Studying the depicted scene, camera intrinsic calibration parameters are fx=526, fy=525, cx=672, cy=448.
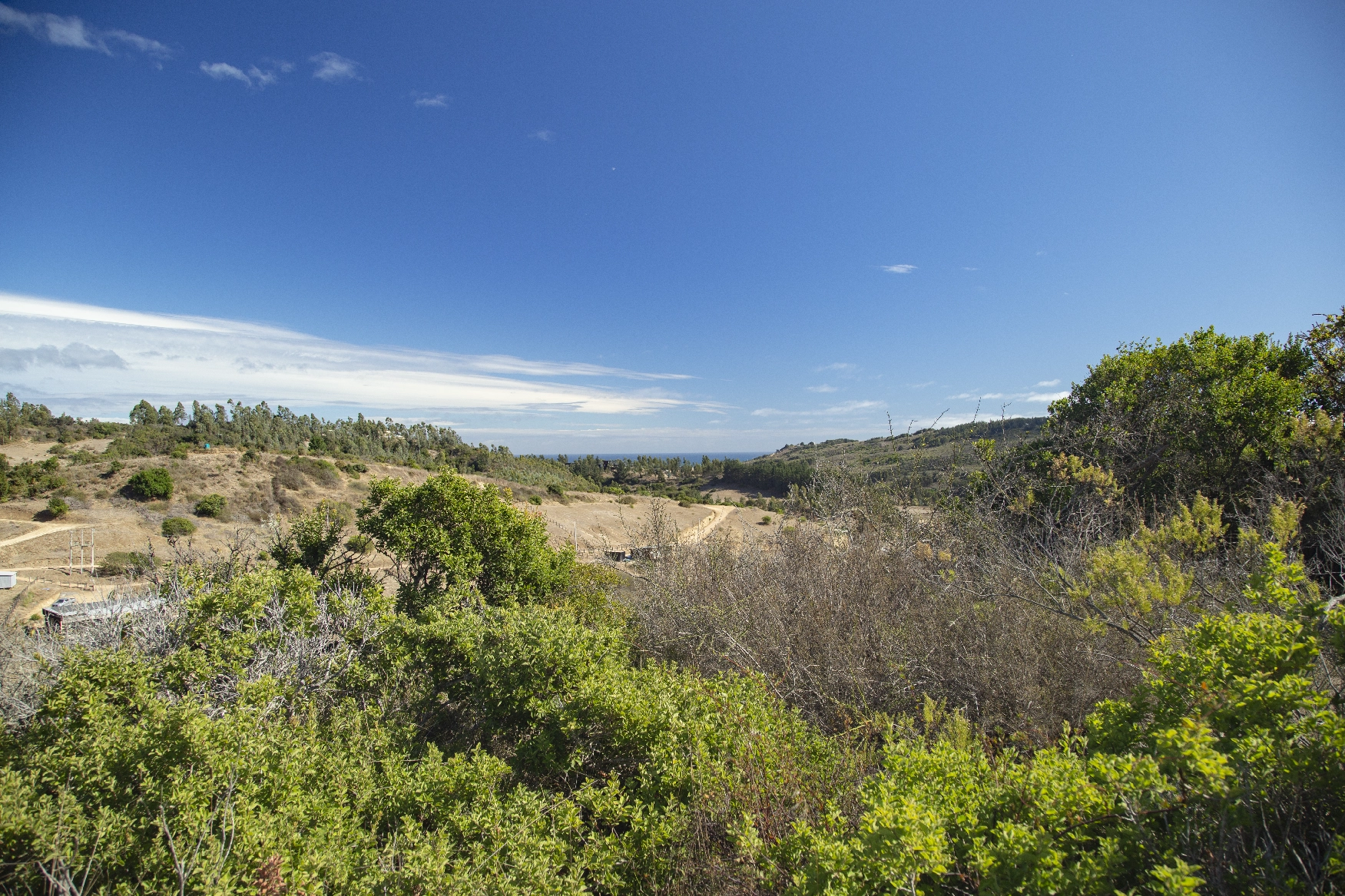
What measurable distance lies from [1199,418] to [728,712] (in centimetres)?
996

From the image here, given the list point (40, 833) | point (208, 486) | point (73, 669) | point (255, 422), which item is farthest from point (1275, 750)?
point (255, 422)

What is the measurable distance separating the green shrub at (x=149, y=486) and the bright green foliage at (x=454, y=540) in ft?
77.8

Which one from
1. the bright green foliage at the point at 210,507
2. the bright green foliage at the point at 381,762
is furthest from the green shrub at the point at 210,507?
the bright green foliage at the point at 381,762

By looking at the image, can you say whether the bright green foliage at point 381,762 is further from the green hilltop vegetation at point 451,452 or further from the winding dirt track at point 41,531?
the winding dirt track at point 41,531

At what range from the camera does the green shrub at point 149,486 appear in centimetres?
2292

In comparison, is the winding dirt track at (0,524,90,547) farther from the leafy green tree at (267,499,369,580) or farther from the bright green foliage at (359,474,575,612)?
the bright green foliage at (359,474,575,612)


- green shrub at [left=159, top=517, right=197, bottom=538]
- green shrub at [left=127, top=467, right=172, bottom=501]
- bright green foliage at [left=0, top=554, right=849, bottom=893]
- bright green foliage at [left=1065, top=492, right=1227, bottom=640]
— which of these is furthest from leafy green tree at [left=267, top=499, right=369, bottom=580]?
green shrub at [left=127, top=467, right=172, bottom=501]

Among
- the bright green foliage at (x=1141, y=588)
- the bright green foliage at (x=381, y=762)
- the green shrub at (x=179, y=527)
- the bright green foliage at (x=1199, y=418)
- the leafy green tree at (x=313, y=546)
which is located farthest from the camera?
the green shrub at (x=179, y=527)

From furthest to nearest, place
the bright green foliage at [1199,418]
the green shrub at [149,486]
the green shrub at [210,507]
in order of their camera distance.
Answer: the green shrub at [149,486], the green shrub at [210,507], the bright green foliage at [1199,418]

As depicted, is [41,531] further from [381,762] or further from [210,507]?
[381,762]

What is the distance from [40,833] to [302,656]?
2.67m

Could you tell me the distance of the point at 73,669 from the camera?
3.34 metres

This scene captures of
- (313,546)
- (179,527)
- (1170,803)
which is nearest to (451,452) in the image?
(179,527)

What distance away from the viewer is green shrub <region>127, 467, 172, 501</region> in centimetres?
2292
